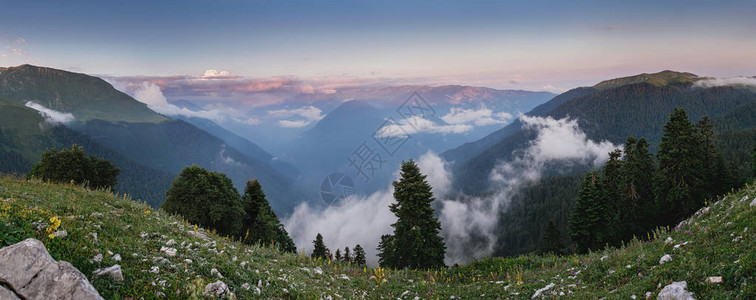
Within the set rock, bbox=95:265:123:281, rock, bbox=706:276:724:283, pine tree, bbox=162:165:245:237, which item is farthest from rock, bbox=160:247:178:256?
pine tree, bbox=162:165:245:237

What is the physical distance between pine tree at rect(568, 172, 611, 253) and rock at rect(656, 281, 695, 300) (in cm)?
3304

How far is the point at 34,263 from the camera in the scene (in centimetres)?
588

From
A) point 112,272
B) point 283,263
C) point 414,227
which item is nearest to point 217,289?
point 112,272

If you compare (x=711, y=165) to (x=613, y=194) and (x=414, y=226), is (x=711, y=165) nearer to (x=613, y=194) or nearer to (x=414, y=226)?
(x=613, y=194)

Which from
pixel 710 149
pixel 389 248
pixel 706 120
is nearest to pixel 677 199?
pixel 710 149

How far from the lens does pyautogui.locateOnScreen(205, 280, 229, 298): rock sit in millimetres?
7690

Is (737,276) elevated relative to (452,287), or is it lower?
elevated

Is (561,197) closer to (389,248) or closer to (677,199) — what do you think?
(677,199)

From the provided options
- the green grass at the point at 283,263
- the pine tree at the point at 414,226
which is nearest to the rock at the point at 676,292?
the green grass at the point at 283,263

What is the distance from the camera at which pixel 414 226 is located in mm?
28578

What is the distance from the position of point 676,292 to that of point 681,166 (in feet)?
103

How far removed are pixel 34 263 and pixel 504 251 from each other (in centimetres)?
18187

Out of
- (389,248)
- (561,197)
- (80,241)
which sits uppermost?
(80,241)

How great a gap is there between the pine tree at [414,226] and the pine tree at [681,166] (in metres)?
23.1
